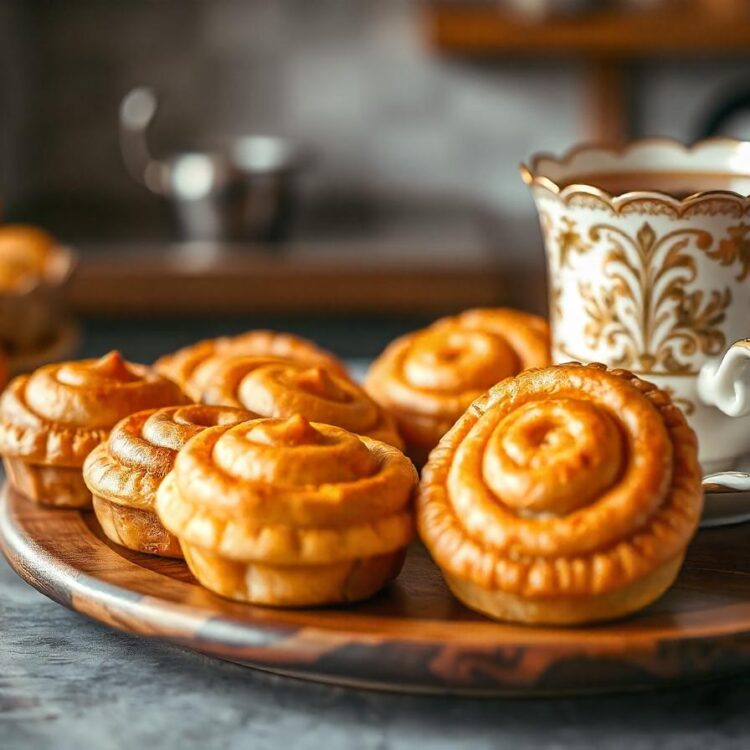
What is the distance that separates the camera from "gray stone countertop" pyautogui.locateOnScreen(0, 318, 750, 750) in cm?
65

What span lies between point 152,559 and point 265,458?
150 millimetres

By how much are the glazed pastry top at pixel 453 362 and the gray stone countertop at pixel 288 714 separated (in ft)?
1.12

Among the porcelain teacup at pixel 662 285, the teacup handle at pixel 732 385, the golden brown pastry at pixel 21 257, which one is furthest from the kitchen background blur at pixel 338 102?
the teacup handle at pixel 732 385

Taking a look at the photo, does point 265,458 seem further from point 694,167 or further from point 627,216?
point 694,167

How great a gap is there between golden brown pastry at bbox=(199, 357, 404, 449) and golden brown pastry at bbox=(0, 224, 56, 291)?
0.71m

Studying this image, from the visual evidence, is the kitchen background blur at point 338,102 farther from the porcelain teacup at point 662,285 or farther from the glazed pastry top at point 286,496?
the glazed pastry top at point 286,496

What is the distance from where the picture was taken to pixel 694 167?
3.45 ft

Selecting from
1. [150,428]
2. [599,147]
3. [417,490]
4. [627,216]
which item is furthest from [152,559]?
[599,147]

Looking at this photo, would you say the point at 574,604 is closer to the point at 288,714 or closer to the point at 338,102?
the point at 288,714

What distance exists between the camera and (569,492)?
0.68 m

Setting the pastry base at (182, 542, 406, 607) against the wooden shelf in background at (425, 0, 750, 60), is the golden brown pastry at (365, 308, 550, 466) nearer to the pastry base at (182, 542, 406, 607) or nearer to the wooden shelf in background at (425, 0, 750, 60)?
the pastry base at (182, 542, 406, 607)

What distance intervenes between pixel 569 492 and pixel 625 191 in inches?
17.2

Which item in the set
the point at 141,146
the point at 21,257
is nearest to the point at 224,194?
the point at 141,146

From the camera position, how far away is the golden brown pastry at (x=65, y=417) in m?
0.90
